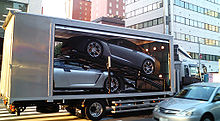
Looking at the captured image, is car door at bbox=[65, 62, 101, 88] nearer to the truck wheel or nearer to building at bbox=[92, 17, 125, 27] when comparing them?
the truck wheel

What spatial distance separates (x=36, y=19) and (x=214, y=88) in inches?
271

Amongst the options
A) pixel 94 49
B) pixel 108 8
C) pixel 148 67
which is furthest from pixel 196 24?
pixel 108 8

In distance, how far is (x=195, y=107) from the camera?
6.55 metres

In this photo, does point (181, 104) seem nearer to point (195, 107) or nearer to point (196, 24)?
point (195, 107)

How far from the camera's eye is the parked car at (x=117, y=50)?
806 cm

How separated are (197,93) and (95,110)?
158 inches

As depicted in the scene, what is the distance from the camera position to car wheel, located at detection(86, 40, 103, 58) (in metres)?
8.27

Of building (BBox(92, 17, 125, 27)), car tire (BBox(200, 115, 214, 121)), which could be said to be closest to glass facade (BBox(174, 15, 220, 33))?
car tire (BBox(200, 115, 214, 121))

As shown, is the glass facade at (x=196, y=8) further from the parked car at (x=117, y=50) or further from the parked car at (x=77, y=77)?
the parked car at (x=77, y=77)

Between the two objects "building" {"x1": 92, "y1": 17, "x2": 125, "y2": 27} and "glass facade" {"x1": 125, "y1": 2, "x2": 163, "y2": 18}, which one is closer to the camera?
"glass facade" {"x1": 125, "y1": 2, "x2": 163, "y2": 18}

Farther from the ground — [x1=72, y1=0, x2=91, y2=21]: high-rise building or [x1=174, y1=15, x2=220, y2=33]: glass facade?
[x1=72, y1=0, x2=91, y2=21]: high-rise building

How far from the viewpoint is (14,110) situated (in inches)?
279

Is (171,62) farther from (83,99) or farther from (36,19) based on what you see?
(36,19)

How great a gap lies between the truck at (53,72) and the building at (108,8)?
94133 millimetres
